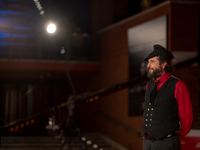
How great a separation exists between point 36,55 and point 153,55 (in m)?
8.04

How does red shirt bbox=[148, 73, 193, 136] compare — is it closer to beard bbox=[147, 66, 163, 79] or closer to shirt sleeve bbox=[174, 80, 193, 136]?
shirt sleeve bbox=[174, 80, 193, 136]

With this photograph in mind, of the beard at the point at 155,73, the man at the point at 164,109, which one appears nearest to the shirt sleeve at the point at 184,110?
the man at the point at 164,109

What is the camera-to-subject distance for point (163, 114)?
6.82 feet

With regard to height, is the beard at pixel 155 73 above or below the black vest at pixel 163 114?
above

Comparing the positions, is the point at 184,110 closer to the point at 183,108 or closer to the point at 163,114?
the point at 183,108

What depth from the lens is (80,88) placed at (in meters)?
11.9

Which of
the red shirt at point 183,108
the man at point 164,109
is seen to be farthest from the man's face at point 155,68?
the red shirt at point 183,108

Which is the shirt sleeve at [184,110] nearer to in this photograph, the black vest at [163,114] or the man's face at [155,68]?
the black vest at [163,114]

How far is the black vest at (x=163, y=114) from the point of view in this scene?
206 cm

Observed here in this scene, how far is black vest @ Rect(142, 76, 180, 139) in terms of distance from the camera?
2057 mm

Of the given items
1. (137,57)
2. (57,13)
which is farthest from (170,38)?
(57,13)

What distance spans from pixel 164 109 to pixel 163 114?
32mm

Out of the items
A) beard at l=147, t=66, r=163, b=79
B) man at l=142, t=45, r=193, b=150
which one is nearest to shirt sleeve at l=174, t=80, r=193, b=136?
man at l=142, t=45, r=193, b=150

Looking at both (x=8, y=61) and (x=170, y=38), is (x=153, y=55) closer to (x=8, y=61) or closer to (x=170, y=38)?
(x=170, y=38)
